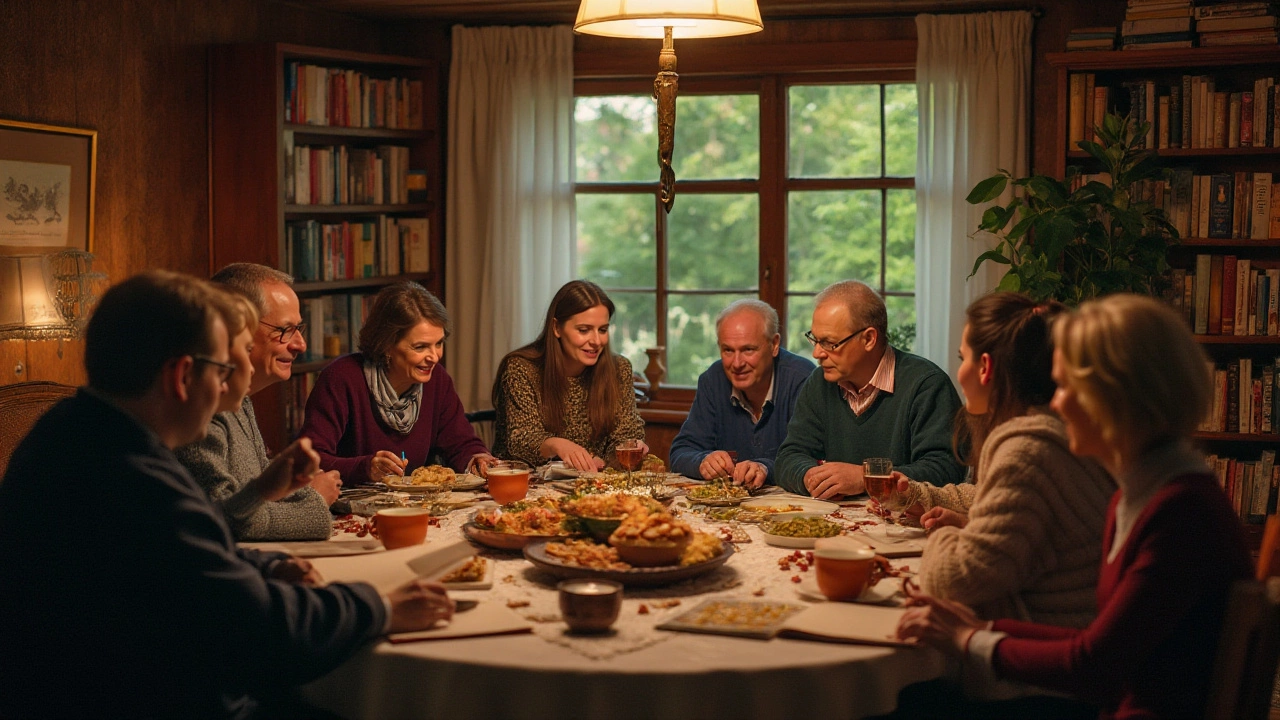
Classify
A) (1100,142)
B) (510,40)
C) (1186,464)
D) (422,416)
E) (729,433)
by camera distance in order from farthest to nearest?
(510,40) < (1100,142) < (729,433) < (422,416) < (1186,464)

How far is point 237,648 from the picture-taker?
5.68ft

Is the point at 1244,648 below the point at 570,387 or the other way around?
below

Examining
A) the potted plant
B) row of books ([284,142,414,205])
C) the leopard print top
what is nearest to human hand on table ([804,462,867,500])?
the leopard print top

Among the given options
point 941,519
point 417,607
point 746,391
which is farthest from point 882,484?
point 746,391

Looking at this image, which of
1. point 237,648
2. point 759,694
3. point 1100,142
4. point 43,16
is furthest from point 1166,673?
point 43,16

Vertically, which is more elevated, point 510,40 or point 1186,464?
point 510,40

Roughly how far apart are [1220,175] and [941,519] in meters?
2.95

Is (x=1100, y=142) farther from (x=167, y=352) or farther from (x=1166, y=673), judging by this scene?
(x=167, y=352)

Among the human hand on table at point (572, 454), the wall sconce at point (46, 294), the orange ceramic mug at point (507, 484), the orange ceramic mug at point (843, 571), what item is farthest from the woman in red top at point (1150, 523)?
the wall sconce at point (46, 294)

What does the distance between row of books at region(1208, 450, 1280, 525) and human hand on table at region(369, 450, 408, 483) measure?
323 cm

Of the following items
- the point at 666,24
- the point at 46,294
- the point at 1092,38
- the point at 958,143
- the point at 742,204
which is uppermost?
the point at 1092,38

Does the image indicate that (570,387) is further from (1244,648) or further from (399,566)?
(1244,648)

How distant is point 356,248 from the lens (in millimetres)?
5551

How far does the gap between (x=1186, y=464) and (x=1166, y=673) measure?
0.29 meters
